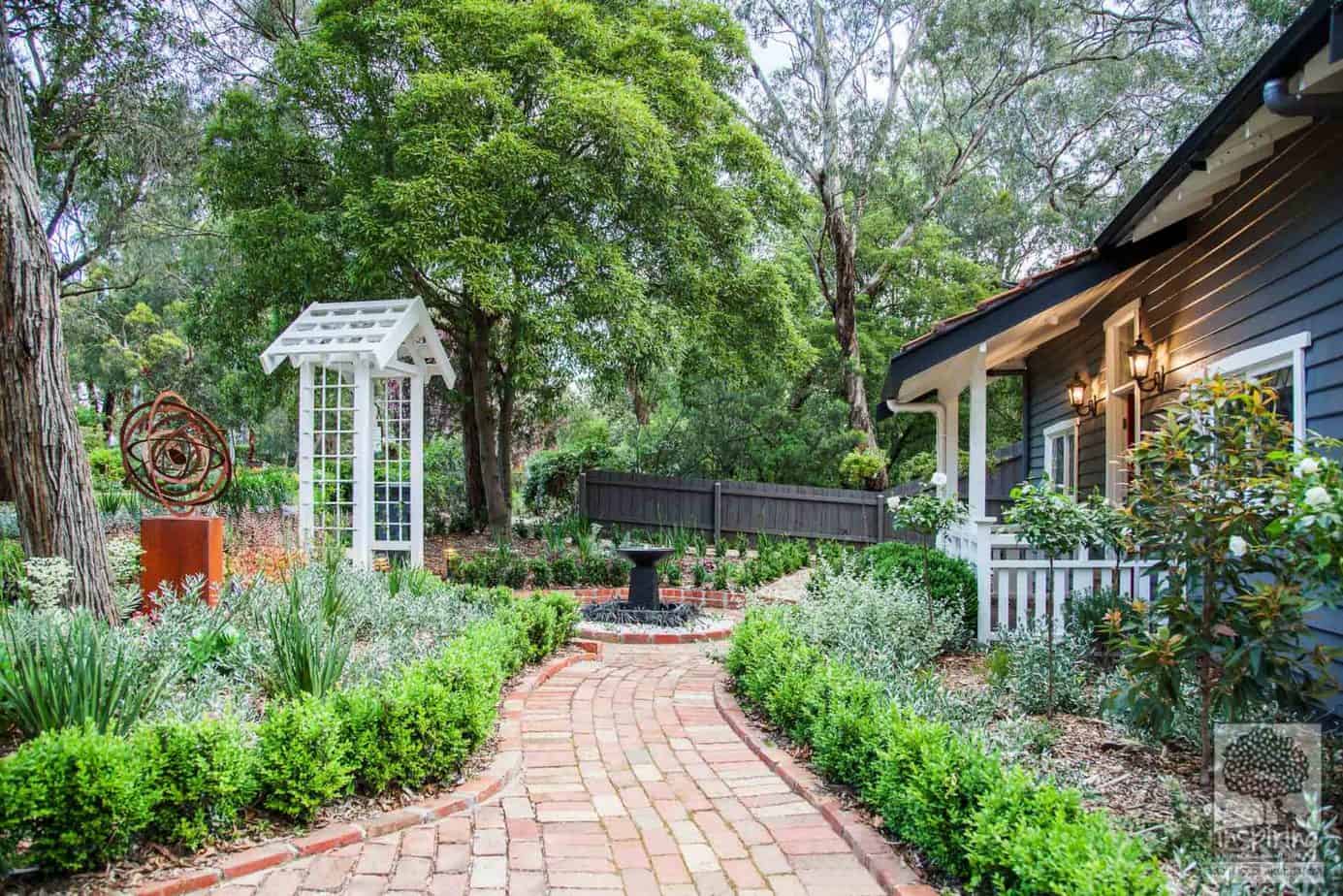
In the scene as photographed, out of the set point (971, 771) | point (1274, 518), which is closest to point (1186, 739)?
point (1274, 518)

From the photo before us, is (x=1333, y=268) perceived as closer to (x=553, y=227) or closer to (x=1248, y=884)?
(x=1248, y=884)

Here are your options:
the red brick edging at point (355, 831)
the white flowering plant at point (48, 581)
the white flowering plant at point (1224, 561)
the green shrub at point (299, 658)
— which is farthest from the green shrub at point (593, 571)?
the white flowering plant at point (1224, 561)

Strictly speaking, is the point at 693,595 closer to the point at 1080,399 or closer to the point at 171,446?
the point at 1080,399

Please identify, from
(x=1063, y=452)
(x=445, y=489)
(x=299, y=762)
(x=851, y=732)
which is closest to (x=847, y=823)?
(x=851, y=732)

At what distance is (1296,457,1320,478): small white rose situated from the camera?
2473 millimetres

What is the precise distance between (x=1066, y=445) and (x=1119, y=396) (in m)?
2.54

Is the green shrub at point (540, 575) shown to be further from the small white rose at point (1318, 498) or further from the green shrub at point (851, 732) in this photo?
the small white rose at point (1318, 498)

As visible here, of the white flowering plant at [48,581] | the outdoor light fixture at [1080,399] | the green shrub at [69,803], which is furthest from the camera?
the outdoor light fixture at [1080,399]

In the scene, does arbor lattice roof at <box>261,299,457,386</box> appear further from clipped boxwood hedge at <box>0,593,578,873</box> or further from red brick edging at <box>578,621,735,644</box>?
clipped boxwood hedge at <box>0,593,578,873</box>

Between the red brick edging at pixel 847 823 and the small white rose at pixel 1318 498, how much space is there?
1.65 meters

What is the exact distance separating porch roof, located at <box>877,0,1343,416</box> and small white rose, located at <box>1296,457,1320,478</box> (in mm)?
1693

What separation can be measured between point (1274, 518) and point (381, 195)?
9.64 meters

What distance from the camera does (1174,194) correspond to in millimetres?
5004

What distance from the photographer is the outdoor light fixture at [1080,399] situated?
8.14 meters
